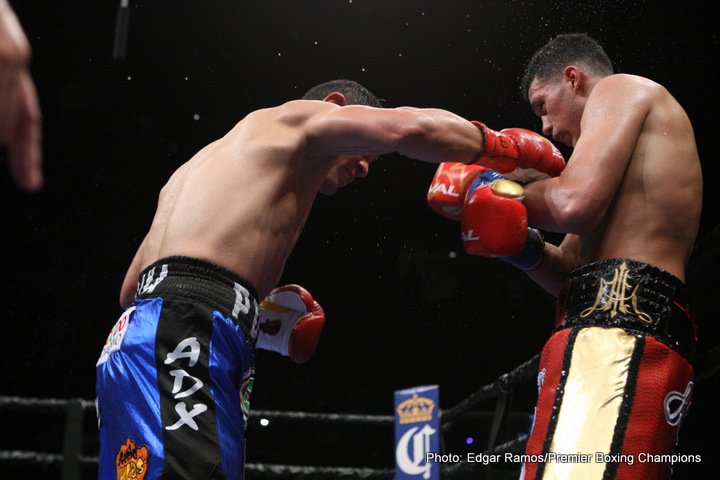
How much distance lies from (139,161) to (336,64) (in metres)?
1.74

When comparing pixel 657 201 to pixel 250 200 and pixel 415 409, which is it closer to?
pixel 250 200

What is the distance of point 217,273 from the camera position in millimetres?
1493

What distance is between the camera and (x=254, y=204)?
154cm

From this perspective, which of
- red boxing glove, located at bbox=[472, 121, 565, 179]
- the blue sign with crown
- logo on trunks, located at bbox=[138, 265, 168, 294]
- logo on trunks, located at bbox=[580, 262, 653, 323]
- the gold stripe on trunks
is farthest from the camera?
the blue sign with crown

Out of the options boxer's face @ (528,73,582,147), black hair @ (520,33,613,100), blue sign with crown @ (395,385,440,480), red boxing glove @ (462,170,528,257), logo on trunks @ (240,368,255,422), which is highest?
black hair @ (520,33,613,100)

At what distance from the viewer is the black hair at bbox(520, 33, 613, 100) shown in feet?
6.26

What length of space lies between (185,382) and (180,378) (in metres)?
0.01

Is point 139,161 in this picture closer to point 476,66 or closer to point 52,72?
point 52,72

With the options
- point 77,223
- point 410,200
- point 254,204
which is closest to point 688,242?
point 254,204

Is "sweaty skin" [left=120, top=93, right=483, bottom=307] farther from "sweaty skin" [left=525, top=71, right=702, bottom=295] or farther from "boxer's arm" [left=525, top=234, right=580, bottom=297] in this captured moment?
"boxer's arm" [left=525, top=234, right=580, bottom=297]

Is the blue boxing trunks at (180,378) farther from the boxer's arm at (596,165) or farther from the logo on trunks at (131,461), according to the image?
the boxer's arm at (596,165)

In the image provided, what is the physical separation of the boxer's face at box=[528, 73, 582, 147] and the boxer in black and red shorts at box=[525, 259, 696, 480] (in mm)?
497

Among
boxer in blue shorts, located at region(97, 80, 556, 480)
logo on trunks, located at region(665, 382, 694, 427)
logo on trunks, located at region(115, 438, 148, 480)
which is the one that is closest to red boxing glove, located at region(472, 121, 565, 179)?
boxer in blue shorts, located at region(97, 80, 556, 480)

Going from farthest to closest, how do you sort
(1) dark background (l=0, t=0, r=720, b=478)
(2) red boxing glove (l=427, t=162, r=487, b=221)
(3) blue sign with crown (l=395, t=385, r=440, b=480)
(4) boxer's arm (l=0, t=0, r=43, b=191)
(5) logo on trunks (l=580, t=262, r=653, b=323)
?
1. (1) dark background (l=0, t=0, r=720, b=478)
2. (3) blue sign with crown (l=395, t=385, r=440, b=480)
3. (2) red boxing glove (l=427, t=162, r=487, b=221)
4. (5) logo on trunks (l=580, t=262, r=653, b=323)
5. (4) boxer's arm (l=0, t=0, r=43, b=191)
